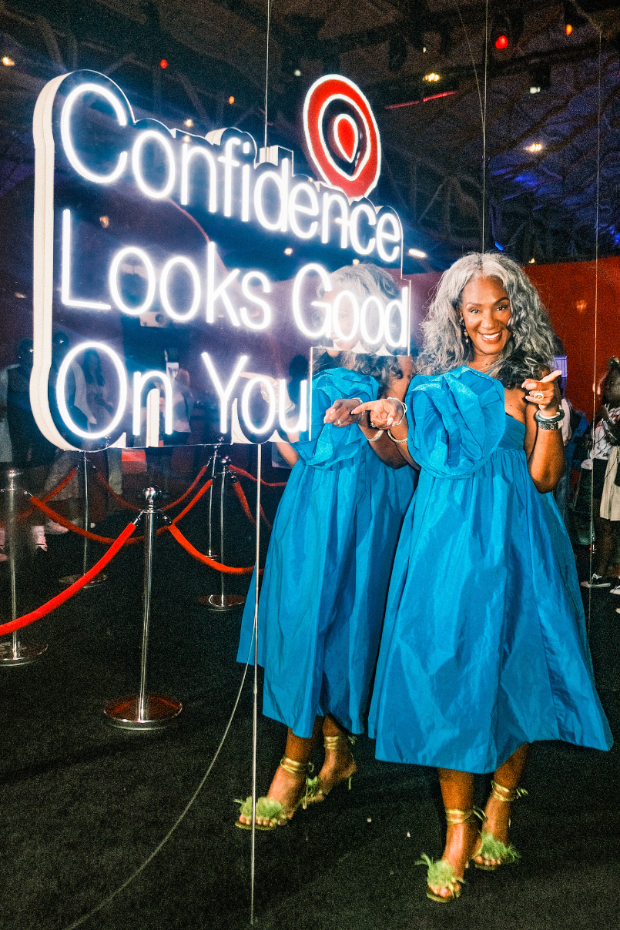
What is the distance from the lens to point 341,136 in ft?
7.45

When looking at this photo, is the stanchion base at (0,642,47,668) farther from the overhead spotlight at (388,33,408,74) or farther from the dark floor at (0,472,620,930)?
the overhead spotlight at (388,33,408,74)

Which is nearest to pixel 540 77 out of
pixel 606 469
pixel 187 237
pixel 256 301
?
pixel 606 469

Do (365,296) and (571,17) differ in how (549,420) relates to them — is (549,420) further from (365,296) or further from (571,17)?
(571,17)

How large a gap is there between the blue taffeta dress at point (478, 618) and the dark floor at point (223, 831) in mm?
436

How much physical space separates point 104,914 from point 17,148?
7.01 meters

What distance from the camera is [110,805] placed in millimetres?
2449

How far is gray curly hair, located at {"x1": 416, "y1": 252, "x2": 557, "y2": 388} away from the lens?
206 centimetres

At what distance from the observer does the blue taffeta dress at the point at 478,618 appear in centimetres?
190

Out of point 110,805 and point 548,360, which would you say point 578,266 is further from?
point 110,805

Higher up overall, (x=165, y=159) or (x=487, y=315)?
(x=165, y=159)

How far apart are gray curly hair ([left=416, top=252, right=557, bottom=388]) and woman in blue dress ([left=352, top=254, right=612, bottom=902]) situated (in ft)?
0.05

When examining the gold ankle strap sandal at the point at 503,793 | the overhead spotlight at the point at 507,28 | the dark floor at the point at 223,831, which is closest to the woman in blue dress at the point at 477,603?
the gold ankle strap sandal at the point at 503,793

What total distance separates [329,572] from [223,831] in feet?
2.99

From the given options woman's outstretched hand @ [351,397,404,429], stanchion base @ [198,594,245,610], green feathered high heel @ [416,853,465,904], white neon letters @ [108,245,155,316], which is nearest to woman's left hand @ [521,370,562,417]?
woman's outstretched hand @ [351,397,404,429]
